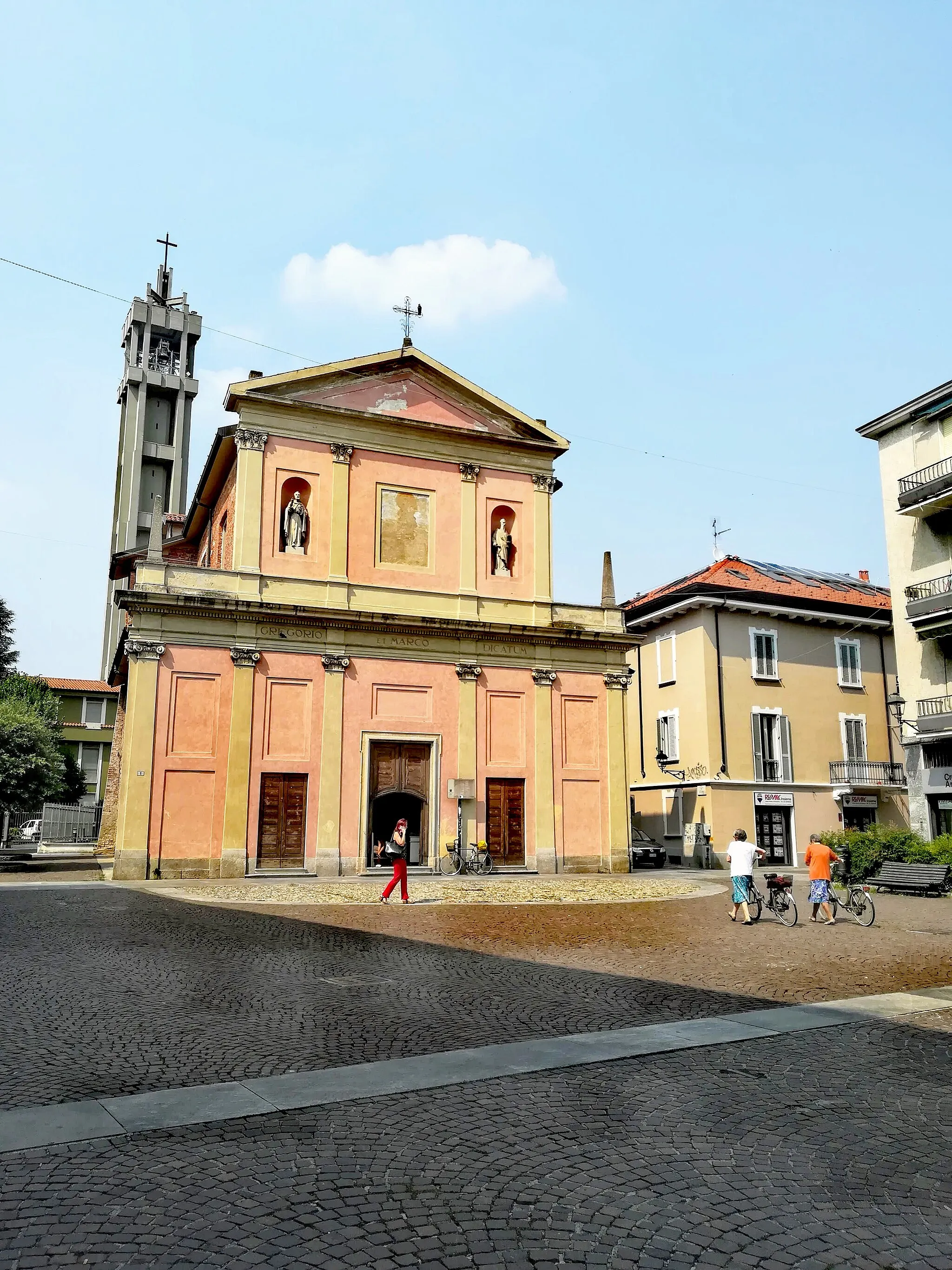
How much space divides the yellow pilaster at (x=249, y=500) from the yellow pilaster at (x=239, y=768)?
274 centimetres

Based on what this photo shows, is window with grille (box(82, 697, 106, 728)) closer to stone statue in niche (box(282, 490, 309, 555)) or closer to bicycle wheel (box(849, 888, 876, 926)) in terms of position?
stone statue in niche (box(282, 490, 309, 555))

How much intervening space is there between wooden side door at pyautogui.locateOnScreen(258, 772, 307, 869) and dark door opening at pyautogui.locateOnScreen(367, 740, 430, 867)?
2.14 metres

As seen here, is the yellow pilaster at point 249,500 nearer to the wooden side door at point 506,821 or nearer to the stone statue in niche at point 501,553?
the stone statue in niche at point 501,553

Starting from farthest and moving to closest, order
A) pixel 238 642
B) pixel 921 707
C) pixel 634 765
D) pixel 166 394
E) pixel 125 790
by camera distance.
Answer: pixel 166 394 → pixel 634 765 → pixel 921 707 → pixel 238 642 → pixel 125 790

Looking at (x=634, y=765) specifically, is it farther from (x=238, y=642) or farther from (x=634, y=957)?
(x=634, y=957)

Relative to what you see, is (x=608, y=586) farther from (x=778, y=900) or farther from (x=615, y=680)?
(x=778, y=900)

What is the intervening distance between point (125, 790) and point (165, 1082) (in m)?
19.7

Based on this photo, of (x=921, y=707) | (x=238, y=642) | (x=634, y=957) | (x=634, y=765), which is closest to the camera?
(x=634, y=957)

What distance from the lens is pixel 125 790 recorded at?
24.8 metres

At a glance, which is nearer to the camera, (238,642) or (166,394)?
(238,642)

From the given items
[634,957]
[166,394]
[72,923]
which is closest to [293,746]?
[72,923]

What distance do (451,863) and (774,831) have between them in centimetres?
1548

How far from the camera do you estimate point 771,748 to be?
37562mm

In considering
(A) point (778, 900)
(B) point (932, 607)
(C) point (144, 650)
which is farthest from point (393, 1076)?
(B) point (932, 607)
